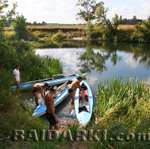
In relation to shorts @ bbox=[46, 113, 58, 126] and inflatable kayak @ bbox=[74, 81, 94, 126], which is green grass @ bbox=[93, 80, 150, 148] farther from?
shorts @ bbox=[46, 113, 58, 126]

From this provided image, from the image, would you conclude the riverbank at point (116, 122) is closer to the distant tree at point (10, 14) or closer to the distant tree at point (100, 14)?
the distant tree at point (10, 14)

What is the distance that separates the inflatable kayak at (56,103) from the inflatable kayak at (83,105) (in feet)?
3.31

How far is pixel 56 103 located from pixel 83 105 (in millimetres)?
2182

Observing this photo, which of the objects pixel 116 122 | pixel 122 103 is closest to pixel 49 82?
pixel 122 103

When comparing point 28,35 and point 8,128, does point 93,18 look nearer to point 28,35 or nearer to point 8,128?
point 28,35

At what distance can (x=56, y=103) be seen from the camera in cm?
1775

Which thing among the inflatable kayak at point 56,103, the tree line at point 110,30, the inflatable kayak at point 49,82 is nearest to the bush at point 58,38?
the tree line at point 110,30

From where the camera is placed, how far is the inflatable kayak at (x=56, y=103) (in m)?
15.0

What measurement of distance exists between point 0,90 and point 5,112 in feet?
2.20

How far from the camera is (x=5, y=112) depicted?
11.7 metres

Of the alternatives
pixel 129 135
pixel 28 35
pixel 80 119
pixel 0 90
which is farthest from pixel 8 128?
pixel 28 35

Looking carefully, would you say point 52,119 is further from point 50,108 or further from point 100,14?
point 100,14

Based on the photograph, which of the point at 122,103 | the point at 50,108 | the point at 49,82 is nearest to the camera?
the point at 50,108

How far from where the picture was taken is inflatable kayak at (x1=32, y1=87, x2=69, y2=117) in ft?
49.3
